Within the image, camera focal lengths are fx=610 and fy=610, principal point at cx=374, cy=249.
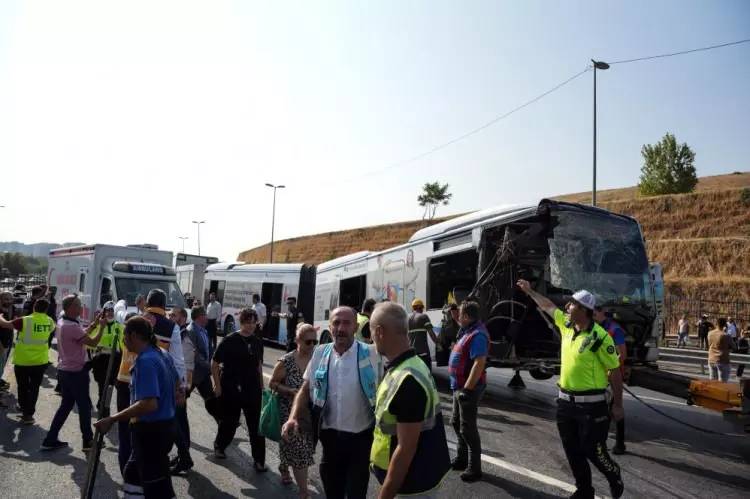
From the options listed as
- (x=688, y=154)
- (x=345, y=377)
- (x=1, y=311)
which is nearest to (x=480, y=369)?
(x=345, y=377)

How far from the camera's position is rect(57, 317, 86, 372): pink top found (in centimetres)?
715

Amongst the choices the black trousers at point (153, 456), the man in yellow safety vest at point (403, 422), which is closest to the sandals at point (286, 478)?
the black trousers at point (153, 456)

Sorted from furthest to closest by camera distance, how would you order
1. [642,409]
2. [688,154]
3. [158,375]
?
[688,154]
[642,409]
[158,375]

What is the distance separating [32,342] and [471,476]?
6.11 metres

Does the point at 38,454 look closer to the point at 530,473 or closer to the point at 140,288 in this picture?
the point at 530,473

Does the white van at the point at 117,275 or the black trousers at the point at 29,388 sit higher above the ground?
the white van at the point at 117,275

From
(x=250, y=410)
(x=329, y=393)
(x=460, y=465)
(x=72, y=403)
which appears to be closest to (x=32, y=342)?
(x=72, y=403)

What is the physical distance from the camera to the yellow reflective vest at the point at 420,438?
9.86 ft

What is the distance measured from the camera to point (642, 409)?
1081 cm

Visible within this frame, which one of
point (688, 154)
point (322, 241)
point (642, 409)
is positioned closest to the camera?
point (642, 409)

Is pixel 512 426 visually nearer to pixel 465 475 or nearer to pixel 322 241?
pixel 465 475

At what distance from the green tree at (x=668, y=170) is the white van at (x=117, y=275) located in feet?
198

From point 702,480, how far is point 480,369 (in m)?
2.72

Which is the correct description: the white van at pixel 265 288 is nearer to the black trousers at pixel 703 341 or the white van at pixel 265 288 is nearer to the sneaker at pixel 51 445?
the sneaker at pixel 51 445
